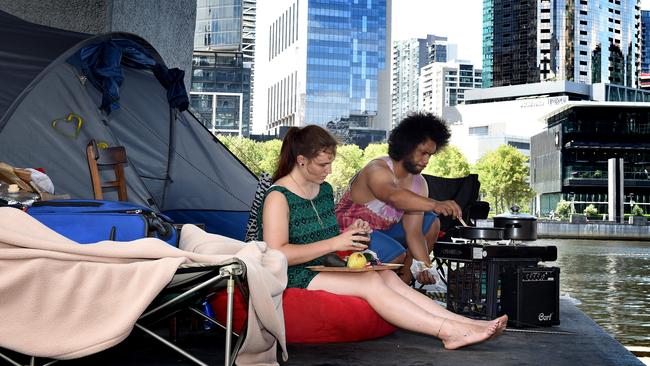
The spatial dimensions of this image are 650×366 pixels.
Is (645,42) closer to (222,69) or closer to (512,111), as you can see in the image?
(512,111)

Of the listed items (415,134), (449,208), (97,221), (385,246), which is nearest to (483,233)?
(449,208)

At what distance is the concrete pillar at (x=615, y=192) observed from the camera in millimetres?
56344

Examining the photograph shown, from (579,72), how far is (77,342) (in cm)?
11940

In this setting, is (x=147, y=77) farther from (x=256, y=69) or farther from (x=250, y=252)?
(x=256, y=69)

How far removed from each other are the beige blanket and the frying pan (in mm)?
2533

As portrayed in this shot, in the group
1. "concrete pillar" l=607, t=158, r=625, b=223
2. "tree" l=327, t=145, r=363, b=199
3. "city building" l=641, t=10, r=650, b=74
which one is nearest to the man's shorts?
"concrete pillar" l=607, t=158, r=625, b=223

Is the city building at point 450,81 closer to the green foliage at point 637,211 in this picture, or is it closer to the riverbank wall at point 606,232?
the green foliage at point 637,211

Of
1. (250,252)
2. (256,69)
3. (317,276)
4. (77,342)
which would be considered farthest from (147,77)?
(256,69)

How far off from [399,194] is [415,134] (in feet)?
1.46

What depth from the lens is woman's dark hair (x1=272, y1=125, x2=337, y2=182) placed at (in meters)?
3.83

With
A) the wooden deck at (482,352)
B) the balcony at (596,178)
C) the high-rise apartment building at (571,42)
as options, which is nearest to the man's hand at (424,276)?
the wooden deck at (482,352)

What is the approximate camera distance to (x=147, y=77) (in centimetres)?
711

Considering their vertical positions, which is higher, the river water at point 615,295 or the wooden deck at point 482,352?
the wooden deck at point 482,352

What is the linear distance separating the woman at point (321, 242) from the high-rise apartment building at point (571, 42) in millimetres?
116693
